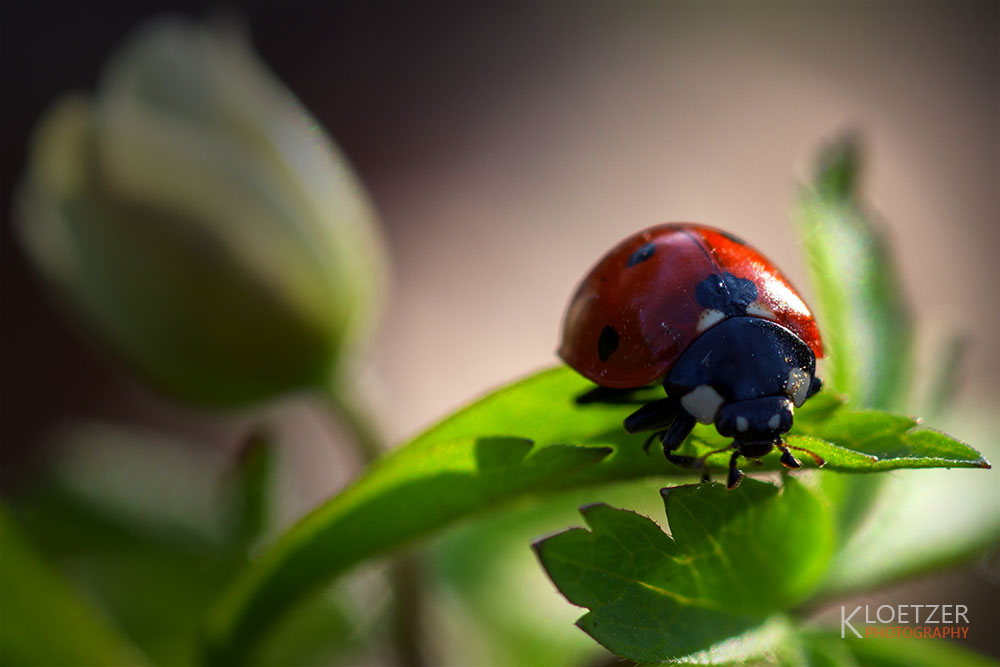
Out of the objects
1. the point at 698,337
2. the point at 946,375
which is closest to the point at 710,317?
the point at 698,337

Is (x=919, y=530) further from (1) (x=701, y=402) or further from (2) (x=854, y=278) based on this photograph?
(1) (x=701, y=402)

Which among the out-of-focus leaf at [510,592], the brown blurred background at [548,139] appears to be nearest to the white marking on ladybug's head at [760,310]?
the out-of-focus leaf at [510,592]

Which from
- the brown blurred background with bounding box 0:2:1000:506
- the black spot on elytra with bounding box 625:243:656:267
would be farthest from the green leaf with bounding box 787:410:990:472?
the brown blurred background with bounding box 0:2:1000:506

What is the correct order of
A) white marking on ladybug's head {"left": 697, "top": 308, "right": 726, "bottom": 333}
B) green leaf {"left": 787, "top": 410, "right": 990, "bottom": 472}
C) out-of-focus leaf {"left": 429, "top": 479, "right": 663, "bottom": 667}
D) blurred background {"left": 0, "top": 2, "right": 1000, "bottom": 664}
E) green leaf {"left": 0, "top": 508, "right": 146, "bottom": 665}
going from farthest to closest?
blurred background {"left": 0, "top": 2, "right": 1000, "bottom": 664} < out-of-focus leaf {"left": 429, "top": 479, "right": 663, "bottom": 667} < green leaf {"left": 0, "top": 508, "right": 146, "bottom": 665} < white marking on ladybug's head {"left": 697, "top": 308, "right": 726, "bottom": 333} < green leaf {"left": 787, "top": 410, "right": 990, "bottom": 472}

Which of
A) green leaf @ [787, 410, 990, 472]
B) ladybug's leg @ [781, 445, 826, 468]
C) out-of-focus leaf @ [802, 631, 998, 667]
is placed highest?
green leaf @ [787, 410, 990, 472]

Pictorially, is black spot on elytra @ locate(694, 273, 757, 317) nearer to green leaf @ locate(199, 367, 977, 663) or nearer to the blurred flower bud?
green leaf @ locate(199, 367, 977, 663)

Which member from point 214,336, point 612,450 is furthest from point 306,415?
point 612,450
